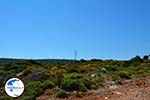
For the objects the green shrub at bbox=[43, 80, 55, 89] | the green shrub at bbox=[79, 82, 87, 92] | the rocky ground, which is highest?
the green shrub at bbox=[43, 80, 55, 89]

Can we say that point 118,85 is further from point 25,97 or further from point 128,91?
point 25,97

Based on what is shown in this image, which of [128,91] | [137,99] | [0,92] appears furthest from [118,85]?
[0,92]

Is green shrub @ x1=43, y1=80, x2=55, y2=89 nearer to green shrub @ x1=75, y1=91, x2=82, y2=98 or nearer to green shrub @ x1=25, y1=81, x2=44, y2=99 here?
green shrub @ x1=25, y1=81, x2=44, y2=99

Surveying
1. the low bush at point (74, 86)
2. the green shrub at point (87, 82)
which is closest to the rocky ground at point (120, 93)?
the low bush at point (74, 86)

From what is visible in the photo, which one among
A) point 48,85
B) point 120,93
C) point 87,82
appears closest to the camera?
point 120,93

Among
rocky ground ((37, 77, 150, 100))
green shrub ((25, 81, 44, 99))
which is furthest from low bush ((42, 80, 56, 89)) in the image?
rocky ground ((37, 77, 150, 100))

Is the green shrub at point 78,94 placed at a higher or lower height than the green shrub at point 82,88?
lower

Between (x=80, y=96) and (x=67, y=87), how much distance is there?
1.79m

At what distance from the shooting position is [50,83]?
2428cm

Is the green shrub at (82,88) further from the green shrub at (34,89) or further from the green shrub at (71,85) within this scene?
the green shrub at (34,89)

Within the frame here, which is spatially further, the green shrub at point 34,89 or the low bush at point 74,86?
the low bush at point 74,86

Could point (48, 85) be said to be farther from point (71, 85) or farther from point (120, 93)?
point (120, 93)

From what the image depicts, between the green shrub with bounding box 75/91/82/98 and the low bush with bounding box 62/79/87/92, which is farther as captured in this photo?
the low bush with bounding box 62/79/87/92

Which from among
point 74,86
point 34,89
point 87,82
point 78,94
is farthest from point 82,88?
point 34,89
